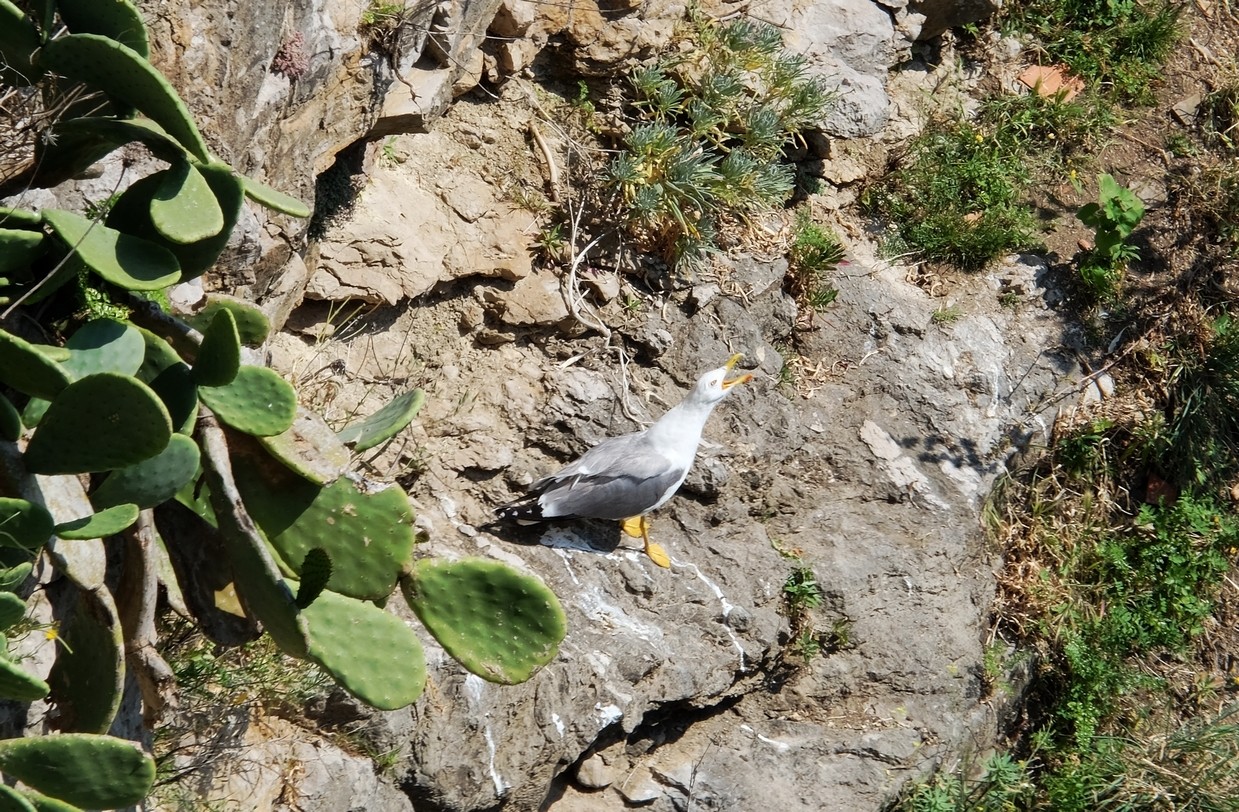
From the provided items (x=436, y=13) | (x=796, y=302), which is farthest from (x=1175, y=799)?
(x=436, y=13)

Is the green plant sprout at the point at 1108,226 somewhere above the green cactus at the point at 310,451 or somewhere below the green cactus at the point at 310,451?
below

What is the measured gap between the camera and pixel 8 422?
7.18ft

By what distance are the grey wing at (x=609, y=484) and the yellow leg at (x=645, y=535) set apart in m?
0.16

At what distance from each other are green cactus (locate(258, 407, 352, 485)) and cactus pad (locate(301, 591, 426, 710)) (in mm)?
286

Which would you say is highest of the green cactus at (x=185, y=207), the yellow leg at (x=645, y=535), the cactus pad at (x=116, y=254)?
Answer: the green cactus at (x=185, y=207)

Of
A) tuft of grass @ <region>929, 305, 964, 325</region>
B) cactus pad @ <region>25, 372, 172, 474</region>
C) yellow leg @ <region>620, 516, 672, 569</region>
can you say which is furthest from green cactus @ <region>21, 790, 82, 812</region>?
tuft of grass @ <region>929, 305, 964, 325</region>

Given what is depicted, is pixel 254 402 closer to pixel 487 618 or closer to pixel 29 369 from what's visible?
pixel 29 369

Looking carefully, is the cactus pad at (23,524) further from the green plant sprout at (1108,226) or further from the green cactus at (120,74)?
the green plant sprout at (1108,226)

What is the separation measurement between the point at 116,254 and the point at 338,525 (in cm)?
73

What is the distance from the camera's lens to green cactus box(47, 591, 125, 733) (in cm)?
234

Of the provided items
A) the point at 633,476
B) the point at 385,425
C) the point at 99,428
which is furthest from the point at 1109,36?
the point at 99,428

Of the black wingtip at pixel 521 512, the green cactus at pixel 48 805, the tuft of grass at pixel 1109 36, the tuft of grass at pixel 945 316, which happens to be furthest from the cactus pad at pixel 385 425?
the tuft of grass at pixel 1109 36

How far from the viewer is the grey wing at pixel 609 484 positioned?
173 inches

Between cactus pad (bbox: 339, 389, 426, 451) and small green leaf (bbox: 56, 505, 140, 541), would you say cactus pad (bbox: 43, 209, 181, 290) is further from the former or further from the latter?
cactus pad (bbox: 339, 389, 426, 451)
